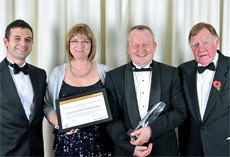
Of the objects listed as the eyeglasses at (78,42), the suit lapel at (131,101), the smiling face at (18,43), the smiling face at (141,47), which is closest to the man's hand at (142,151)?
the suit lapel at (131,101)

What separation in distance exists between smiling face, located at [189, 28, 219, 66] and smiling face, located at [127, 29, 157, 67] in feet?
1.17

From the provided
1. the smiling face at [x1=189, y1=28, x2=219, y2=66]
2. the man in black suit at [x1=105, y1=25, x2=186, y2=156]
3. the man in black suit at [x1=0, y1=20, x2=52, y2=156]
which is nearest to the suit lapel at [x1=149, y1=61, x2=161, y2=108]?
the man in black suit at [x1=105, y1=25, x2=186, y2=156]

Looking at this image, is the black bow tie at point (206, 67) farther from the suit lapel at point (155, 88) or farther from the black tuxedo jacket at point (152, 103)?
the suit lapel at point (155, 88)

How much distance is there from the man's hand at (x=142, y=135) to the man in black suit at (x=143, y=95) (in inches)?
2.6

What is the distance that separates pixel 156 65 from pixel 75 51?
0.63 meters

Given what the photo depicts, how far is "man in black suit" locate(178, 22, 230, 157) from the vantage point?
2219 mm

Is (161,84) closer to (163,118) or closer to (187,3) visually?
(163,118)

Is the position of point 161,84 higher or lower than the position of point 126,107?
higher

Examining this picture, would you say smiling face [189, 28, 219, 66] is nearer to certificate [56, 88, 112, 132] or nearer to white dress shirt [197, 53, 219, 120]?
white dress shirt [197, 53, 219, 120]

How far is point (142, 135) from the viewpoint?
209cm

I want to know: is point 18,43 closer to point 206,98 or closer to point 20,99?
point 20,99

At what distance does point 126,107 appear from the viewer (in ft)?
7.35

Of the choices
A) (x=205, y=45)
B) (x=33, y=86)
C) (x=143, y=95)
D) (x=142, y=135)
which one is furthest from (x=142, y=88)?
(x=33, y=86)

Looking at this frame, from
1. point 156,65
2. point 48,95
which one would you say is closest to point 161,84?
point 156,65
